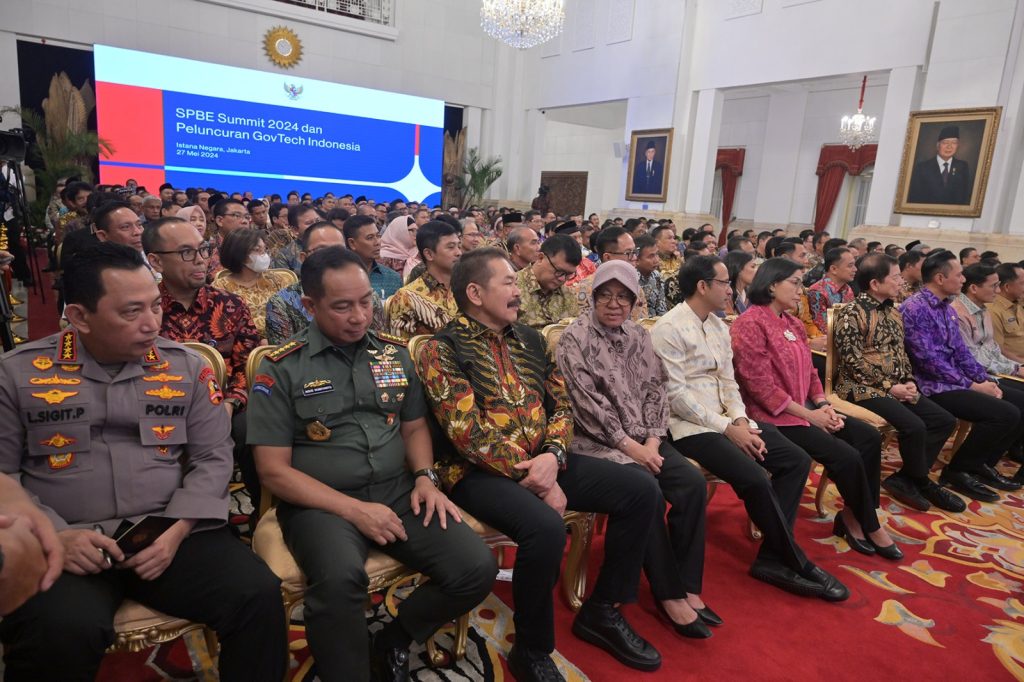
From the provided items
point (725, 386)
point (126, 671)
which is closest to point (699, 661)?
point (725, 386)

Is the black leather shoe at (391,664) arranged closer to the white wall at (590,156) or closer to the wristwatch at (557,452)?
the wristwatch at (557,452)

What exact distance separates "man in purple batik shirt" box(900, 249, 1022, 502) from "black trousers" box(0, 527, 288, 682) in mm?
3417

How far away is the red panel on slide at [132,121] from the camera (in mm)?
9633

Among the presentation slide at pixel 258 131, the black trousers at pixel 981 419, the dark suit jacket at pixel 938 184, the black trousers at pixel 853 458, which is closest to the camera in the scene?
the black trousers at pixel 853 458

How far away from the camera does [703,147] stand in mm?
10328

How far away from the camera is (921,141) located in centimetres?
763

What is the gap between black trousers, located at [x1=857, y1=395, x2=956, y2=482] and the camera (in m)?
2.99

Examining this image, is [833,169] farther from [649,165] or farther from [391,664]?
[391,664]

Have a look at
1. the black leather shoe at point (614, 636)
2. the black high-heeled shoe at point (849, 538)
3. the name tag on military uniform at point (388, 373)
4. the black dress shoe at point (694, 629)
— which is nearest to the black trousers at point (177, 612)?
the name tag on military uniform at point (388, 373)

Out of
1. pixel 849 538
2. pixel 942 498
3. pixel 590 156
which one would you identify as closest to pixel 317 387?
pixel 849 538

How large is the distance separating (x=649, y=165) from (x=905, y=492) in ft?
29.2

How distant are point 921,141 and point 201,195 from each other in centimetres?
914

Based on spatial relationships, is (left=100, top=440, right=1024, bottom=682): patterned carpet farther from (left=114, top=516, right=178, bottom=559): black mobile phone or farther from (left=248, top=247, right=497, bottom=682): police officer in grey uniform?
(left=114, top=516, right=178, bottom=559): black mobile phone

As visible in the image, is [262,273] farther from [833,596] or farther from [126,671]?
[833,596]
